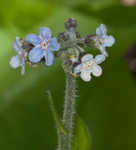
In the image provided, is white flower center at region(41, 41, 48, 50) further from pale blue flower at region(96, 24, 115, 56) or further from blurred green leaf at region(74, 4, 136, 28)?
blurred green leaf at region(74, 4, 136, 28)

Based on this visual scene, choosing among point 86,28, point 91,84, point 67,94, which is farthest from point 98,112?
point 67,94

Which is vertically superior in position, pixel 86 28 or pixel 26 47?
pixel 86 28

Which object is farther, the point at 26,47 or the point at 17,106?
→ the point at 17,106

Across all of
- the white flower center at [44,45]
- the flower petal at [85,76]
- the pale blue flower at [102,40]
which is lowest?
the flower petal at [85,76]

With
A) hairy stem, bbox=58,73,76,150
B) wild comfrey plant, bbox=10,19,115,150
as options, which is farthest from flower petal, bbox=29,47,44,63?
hairy stem, bbox=58,73,76,150

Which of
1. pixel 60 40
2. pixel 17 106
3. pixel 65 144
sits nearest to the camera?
pixel 60 40

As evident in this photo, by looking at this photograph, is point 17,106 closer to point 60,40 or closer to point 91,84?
point 91,84

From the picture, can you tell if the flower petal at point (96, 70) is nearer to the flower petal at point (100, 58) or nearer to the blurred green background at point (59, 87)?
the flower petal at point (100, 58)

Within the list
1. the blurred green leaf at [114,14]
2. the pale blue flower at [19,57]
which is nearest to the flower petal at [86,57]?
the pale blue flower at [19,57]
